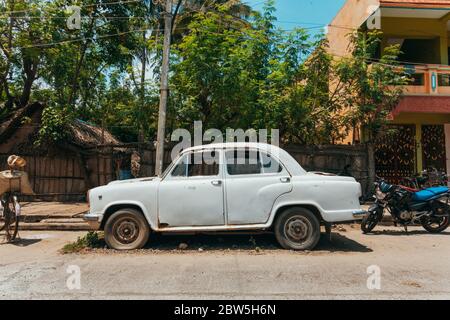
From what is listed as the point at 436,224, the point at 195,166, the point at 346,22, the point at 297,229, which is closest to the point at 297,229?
the point at 297,229

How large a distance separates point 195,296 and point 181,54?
842 centimetres

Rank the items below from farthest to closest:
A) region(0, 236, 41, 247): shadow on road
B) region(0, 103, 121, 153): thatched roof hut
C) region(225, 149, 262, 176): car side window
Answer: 1. region(0, 103, 121, 153): thatched roof hut
2. region(0, 236, 41, 247): shadow on road
3. region(225, 149, 262, 176): car side window

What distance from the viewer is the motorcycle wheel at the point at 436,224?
8.31m

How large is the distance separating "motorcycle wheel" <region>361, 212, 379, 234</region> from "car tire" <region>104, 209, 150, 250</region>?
470 cm

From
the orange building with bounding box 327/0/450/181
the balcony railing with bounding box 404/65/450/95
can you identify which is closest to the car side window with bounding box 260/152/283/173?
the orange building with bounding box 327/0/450/181

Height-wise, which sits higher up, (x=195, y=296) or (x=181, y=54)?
(x=181, y=54)

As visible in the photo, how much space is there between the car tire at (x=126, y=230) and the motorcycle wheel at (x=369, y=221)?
185 inches

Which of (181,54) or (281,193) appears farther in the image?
(181,54)

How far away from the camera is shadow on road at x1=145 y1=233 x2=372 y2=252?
6844 millimetres

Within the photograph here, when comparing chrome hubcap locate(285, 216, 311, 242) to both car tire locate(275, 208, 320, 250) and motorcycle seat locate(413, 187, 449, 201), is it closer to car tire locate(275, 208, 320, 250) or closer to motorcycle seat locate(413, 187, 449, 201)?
car tire locate(275, 208, 320, 250)

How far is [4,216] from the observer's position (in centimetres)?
765
